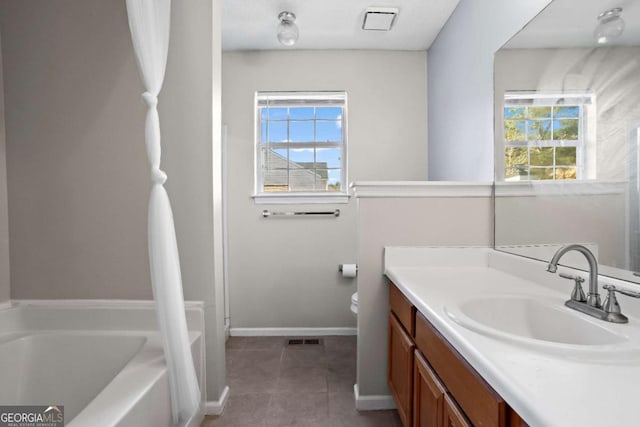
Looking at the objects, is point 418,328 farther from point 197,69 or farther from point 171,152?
point 197,69

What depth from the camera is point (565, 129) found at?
Answer: 121 centimetres

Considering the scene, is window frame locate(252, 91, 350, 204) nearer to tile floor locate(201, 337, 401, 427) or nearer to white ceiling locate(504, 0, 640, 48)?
tile floor locate(201, 337, 401, 427)

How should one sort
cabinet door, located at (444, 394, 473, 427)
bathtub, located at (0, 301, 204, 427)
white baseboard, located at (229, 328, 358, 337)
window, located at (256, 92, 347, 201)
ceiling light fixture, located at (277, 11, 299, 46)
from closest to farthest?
cabinet door, located at (444, 394, 473, 427) < bathtub, located at (0, 301, 204, 427) < ceiling light fixture, located at (277, 11, 299, 46) < white baseboard, located at (229, 328, 358, 337) < window, located at (256, 92, 347, 201)

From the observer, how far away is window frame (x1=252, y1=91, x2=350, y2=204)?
2.91 m

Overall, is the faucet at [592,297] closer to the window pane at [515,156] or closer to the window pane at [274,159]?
the window pane at [515,156]

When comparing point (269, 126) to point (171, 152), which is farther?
point (269, 126)

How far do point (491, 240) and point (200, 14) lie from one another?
193cm

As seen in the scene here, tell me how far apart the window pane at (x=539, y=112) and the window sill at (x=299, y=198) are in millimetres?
1656

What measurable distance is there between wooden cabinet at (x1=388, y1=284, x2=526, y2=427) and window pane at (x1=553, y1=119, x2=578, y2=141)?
84 cm

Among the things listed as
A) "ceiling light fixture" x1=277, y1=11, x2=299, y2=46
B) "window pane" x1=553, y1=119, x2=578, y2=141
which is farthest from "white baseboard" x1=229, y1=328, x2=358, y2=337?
"ceiling light fixture" x1=277, y1=11, x2=299, y2=46

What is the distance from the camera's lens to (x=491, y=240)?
1.73 metres

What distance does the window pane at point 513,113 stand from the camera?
149cm

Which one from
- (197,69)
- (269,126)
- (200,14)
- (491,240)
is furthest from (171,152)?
(491,240)

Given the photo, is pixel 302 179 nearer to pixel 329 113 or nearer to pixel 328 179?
pixel 328 179
